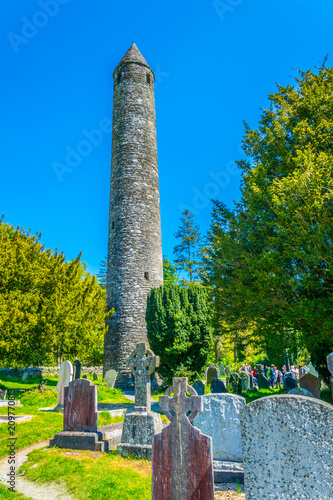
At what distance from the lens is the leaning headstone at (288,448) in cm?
243

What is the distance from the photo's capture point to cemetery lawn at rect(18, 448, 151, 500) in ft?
14.9

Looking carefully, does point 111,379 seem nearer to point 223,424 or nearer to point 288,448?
point 223,424

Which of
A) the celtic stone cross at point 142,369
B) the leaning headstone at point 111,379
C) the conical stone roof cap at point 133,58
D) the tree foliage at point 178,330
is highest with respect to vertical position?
the conical stone roof cap at point 133,58

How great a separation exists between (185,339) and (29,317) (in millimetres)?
7074

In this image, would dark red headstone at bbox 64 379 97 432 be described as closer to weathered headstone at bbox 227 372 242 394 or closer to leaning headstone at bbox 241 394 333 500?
leaning headstone at bbox 241 394 333 500

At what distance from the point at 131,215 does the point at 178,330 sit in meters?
7.19

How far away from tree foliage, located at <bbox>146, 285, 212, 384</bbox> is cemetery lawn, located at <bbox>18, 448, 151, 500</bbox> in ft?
31.6

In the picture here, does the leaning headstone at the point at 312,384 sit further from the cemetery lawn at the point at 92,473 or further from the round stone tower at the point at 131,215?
the round stone tower at the point at 131,215

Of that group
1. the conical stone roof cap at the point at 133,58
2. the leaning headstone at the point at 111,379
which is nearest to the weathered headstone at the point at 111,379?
the leaning headstone at the point at 111,379

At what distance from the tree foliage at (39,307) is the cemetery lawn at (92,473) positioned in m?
7.17

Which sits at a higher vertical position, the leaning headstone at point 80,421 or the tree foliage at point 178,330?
the tree foliage at point 178,330

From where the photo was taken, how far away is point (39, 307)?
549 inches

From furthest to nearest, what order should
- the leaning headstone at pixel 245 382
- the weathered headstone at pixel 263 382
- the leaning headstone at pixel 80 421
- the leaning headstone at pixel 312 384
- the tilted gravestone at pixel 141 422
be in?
1. the weathered headstone at pixel 263 382
2. the leaning headstone at pixel 245 382
3. the leaning headstone at pixel 312 384
4. the leaning headstone at pixel 80 421
5. the tilted gravestone at pixel 141 422

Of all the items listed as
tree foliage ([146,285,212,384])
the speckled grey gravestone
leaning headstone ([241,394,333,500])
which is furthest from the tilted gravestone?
tree foliage ([146,285,212,384])
